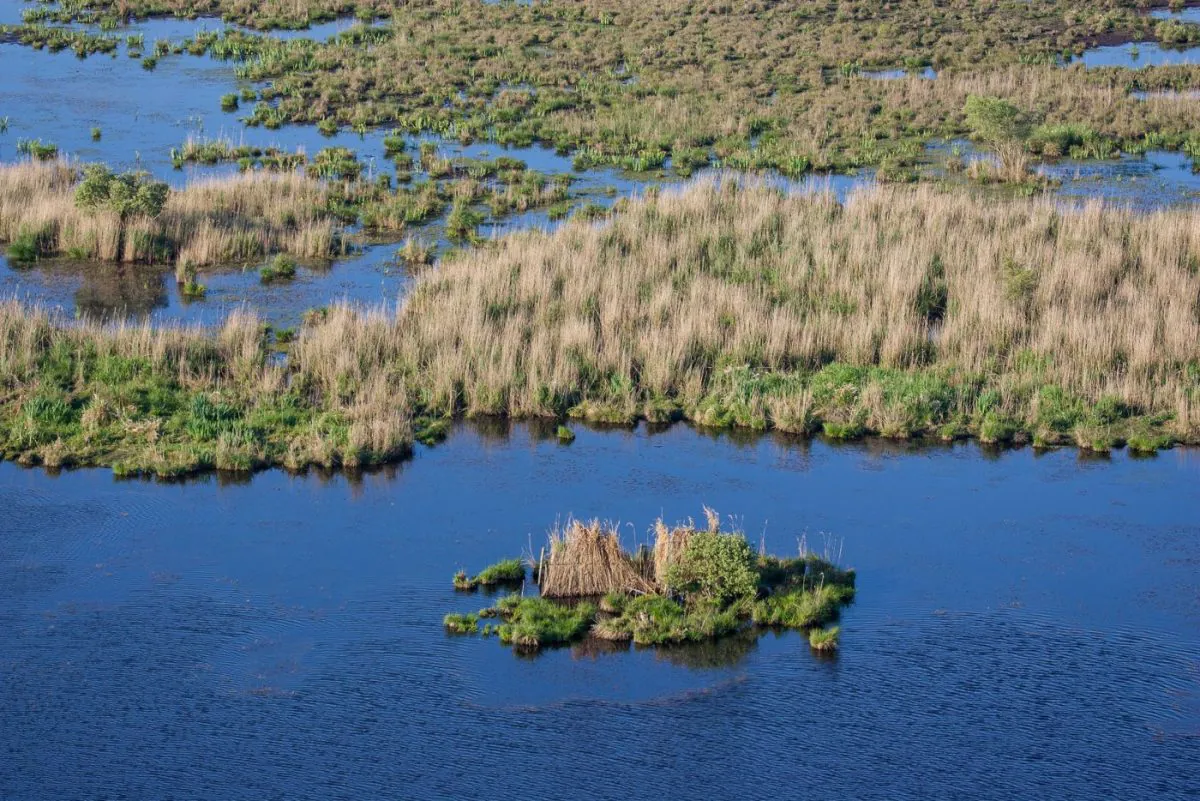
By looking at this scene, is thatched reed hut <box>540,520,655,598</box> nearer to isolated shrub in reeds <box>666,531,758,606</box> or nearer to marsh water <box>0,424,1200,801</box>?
isolated shrub in reeds <box>666,531,758,606</box>

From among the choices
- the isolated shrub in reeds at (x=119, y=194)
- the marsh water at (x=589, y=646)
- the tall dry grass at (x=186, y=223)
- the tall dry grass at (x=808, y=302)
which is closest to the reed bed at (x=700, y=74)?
the tall dry grass at (x=808, y=302)

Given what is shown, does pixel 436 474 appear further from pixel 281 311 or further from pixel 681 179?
pixel 681 179

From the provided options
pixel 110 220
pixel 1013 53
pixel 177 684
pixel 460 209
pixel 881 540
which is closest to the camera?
pixel 177 684

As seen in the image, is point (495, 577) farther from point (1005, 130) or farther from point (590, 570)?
point (1005, 130)

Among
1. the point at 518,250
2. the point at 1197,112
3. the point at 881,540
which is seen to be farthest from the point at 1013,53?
the point at 881,540

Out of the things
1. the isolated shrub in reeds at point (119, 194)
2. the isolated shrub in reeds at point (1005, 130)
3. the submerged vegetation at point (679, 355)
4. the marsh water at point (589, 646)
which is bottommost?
the marsh water at point (589, 646)

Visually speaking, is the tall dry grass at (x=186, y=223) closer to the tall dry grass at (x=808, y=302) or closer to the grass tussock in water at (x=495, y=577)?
the tall dry grass at (x=808, y=302)
